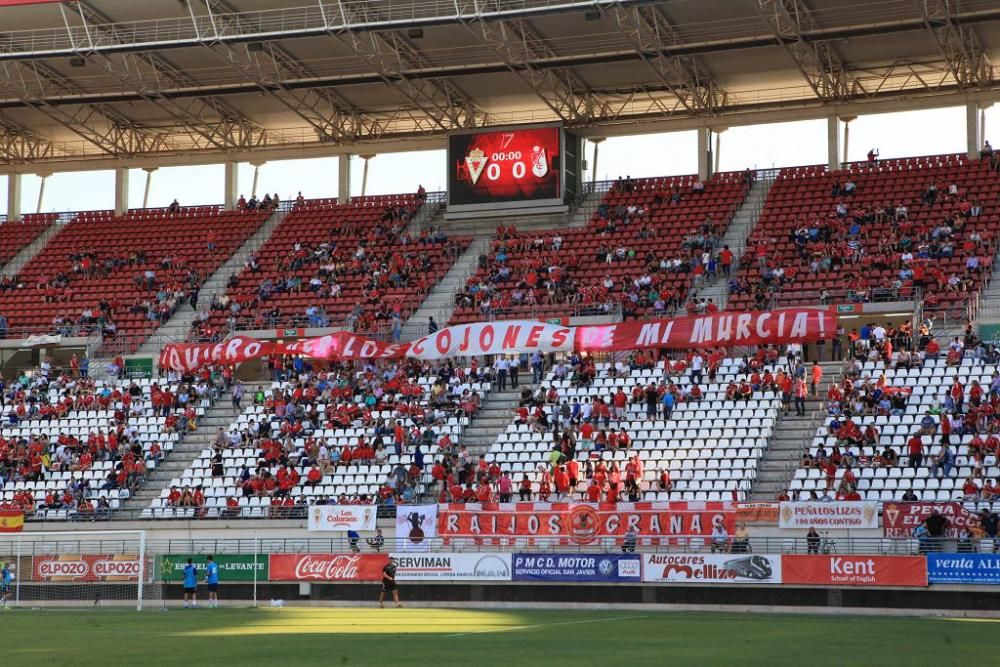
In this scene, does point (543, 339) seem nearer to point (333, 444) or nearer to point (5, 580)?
point (333, 444)

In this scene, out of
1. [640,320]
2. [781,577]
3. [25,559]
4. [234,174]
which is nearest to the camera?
[781,577]

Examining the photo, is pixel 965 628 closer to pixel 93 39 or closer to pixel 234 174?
pixel 93 39

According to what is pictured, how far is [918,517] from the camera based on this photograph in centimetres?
3262

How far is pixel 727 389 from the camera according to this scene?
40281 millimetres

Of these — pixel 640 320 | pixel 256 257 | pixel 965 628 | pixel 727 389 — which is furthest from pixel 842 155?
pixel 965 628

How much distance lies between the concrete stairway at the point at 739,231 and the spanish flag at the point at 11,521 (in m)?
21.4

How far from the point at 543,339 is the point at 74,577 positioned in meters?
15.1

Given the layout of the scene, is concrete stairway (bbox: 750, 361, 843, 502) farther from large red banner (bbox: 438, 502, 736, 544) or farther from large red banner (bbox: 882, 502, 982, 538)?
large red banner (bbox: 882, 502, 982, 538)

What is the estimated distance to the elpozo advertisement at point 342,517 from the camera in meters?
37.8

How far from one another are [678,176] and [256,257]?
53.6 feet

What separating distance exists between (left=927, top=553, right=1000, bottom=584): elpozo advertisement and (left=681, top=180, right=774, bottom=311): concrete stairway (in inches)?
666

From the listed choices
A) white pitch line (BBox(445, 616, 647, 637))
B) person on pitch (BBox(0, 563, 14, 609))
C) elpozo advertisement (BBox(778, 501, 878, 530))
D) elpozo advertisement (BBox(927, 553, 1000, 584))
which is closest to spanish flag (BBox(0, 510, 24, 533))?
person on pitch (BBox(0, 563, 14, 609))

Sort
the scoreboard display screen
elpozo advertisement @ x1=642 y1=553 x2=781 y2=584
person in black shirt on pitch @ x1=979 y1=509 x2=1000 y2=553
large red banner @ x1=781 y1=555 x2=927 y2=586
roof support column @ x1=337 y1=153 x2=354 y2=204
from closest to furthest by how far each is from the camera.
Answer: large red banner @ x1=781 y1=555 x2=927 y2=586 → person in black shirt on pitch @ x1=979 y1=509 x2=1000 y2=553 → elpozo advertisement @ x1=642 y1=553 x2=781 y2=584 → the scoreboard display screen → roof support column @ x1=337 y1=153 x2=354 y2=204

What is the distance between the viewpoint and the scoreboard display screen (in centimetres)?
5491
